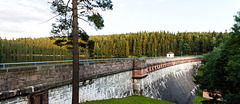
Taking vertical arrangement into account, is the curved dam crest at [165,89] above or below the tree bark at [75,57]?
below

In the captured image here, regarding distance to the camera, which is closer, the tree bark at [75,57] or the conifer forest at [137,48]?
the tree bark at [75,57]

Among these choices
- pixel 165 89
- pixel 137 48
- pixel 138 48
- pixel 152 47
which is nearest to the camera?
pixel 165 89

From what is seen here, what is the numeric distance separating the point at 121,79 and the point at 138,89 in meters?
4.03

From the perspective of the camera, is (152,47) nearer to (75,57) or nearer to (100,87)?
(100,87)

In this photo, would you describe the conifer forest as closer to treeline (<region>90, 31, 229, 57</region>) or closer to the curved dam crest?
treeline (<region>90, 31, 229, 57</region>)

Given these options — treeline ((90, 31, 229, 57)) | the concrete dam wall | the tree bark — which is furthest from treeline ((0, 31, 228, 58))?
the tree bark

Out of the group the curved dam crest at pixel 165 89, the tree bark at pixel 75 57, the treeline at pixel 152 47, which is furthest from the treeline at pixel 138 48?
the tree bark at pixel 75 57

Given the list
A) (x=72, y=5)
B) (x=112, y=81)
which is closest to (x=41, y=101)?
(x=72, y=5)

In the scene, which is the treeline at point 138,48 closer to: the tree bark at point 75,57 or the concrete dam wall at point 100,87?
the concrete dam wall at point 100,87

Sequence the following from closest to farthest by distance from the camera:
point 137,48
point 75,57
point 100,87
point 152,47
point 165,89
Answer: point 75,57 → point 100,87 → point 165,89 → point 152,47 → point 137,48

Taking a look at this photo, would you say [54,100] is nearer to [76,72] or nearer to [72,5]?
[76,72]

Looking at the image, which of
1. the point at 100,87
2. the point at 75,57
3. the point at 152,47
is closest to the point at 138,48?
the point at 152,47

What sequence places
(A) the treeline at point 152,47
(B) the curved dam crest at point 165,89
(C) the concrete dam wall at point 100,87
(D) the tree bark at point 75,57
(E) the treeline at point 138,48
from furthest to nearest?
(E) the treeline at point 138,48
(A) the treeline at point 152,47
(B) the curved dam crest at point 165,89
(D) the tree bark at point 75,57
(C) the concrete dam wall at point 100,87

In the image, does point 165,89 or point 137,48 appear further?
point 137,48
